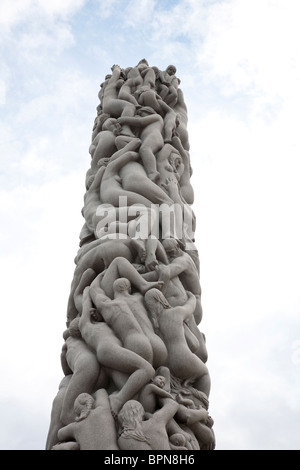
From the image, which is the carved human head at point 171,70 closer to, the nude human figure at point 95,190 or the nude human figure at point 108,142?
the nude human figure at point 108,142

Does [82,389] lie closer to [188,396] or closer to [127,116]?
[188,396]

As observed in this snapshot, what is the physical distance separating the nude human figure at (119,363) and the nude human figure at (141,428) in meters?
0.15

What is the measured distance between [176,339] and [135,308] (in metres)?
0.53

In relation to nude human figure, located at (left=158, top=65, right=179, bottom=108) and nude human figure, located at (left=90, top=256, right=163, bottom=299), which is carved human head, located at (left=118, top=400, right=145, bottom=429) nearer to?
nude human figure, located at (left=90, top=256, right=163, bottom=299)

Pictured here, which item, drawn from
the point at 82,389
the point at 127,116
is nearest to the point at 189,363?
the point at 82,389

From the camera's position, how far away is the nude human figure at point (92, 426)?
491 cm

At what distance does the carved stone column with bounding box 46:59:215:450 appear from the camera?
521cm

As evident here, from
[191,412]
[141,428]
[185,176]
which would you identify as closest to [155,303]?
[191,412]

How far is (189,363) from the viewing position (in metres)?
5.87

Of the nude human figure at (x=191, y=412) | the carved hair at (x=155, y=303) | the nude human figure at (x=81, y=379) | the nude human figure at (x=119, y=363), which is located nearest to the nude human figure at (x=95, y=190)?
the carved hair at (x=155, y=303)

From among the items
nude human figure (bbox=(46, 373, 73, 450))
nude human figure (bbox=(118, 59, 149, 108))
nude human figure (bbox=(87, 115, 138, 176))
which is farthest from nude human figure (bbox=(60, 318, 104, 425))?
nude human figure (bbox=(118, 59, 149, 108))

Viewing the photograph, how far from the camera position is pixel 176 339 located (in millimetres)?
5961

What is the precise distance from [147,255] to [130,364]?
160 centimetres

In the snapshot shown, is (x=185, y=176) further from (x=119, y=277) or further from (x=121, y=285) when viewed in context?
(x=121, y=285)
